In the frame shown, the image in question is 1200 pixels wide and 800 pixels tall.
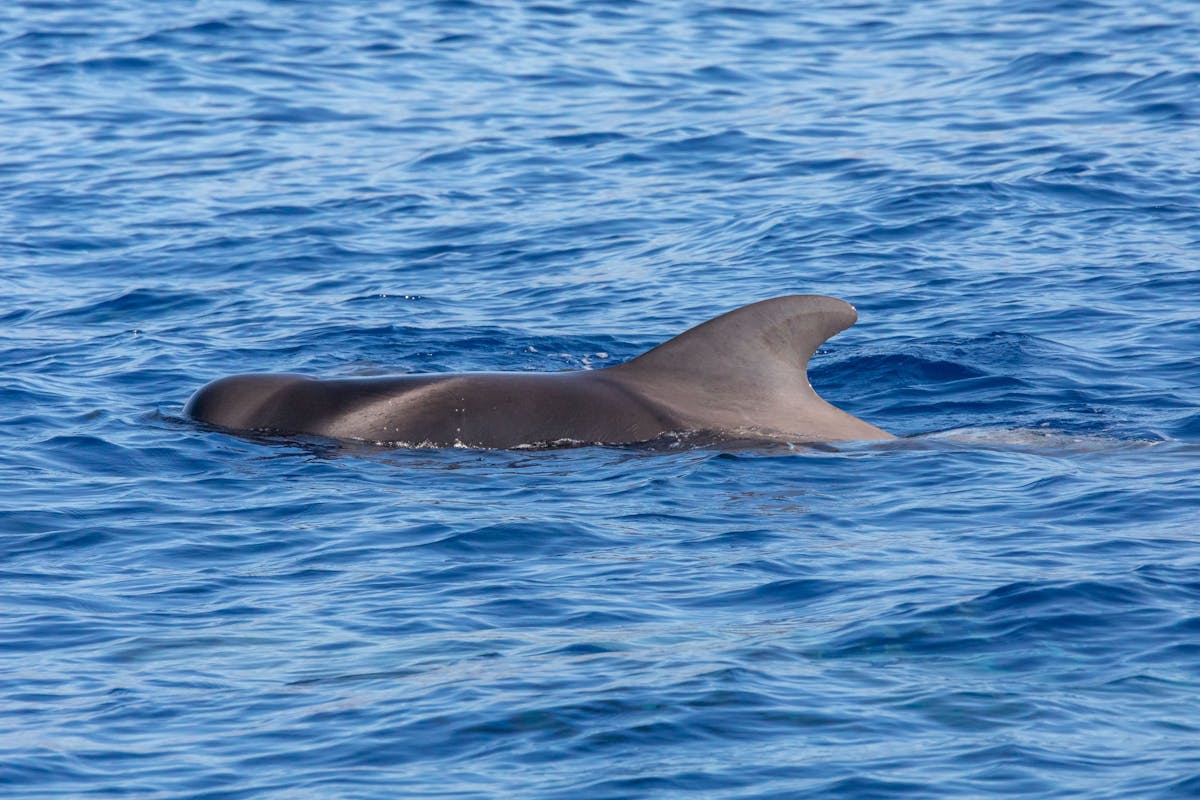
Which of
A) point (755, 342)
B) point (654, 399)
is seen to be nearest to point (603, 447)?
point (654, 399)

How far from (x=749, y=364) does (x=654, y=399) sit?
2.47ft

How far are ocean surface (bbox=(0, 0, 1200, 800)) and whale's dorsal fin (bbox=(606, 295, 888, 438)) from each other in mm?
386

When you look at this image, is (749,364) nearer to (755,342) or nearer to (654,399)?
(755,342)

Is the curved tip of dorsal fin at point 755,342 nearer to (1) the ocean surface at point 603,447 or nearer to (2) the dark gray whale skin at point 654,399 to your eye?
(2) the dark gray whale skin at point 654,399

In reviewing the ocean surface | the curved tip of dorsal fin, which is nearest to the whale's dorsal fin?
the curved tip of dorsal fin

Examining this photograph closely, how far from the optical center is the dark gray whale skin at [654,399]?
497 inches

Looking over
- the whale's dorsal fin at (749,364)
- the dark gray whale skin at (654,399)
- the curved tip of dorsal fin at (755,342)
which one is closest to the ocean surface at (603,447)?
the dark gray whale skin at (654,399)

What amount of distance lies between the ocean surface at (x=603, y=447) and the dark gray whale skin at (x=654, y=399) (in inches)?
9.4

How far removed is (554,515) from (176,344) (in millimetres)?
7028

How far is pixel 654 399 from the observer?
12.7 m

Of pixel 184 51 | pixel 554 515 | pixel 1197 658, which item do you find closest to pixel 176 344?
pixel 554 515

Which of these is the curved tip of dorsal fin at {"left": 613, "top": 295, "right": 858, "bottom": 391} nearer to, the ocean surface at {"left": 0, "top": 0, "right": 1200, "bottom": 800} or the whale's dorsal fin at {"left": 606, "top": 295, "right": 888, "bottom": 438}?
the whale's dorsal fin at {"left": 606, "top": 295, "right": 888, "bottom": 438}

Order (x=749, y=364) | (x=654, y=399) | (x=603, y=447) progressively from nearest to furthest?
(x=603, y=447), (x=654, y=399), (x=749, y=364)

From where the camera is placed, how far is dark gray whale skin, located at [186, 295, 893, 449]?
12625 millimetres
